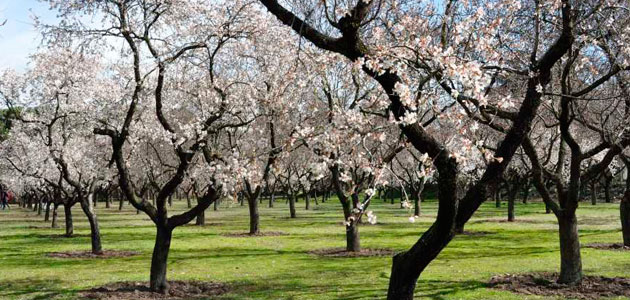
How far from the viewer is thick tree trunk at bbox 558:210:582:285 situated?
15328 millimetres

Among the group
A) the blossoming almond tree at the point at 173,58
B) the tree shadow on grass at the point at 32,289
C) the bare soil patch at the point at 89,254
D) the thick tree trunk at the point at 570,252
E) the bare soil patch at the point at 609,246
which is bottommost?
the tree shadow on grass at the point at 32,289

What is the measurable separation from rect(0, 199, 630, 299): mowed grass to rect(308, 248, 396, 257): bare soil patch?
0.78m

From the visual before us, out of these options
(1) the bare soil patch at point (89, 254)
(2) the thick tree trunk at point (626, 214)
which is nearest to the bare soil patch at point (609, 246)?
(2) the thick tree trunk at point (626, 214)

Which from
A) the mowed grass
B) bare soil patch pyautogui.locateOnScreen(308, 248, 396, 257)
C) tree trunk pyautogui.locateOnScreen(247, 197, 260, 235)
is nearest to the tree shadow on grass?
→ the mowed grass

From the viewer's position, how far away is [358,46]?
26.7 ft

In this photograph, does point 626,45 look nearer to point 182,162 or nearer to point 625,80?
point 625,80

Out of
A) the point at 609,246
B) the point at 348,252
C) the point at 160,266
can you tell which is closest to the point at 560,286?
the point at 160,266

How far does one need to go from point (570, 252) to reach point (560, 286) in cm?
94

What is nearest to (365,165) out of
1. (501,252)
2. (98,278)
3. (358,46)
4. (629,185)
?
(358,46)

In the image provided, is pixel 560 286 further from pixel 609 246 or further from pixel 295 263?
pixel 609 246

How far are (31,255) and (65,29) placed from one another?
581 inches

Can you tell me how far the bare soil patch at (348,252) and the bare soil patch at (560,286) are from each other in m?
7.49

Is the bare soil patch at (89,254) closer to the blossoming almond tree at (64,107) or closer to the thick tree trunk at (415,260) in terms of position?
the blossoming almond tree at (64,107)

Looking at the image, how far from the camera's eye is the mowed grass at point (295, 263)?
15.7 meters
